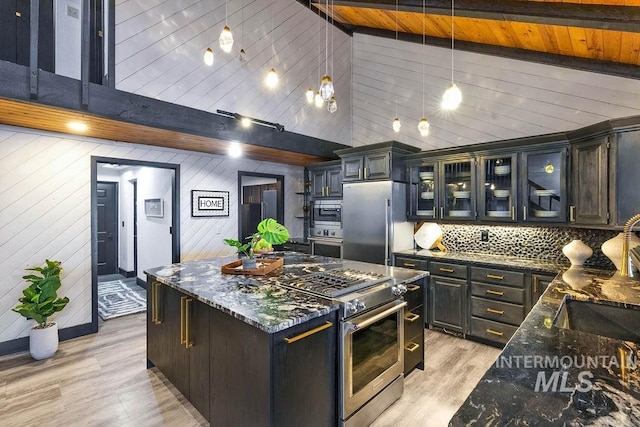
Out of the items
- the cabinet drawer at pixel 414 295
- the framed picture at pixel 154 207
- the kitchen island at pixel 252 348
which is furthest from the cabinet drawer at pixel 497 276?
the framed picture at pixel 154 207

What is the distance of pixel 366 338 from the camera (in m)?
2.07

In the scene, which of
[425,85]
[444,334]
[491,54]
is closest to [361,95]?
[425,85]

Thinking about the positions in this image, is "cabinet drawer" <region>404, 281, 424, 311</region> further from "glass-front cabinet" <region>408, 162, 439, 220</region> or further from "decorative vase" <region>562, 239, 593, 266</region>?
"decorative vase" <region>562, 239, 593, 266</region>

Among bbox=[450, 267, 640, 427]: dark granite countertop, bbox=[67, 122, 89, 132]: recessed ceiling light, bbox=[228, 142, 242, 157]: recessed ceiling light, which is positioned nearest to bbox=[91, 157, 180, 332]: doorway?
bbox=[67, 122, 89, 132]: recessed ceiling light

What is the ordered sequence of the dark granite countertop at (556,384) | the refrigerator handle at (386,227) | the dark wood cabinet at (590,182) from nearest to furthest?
the dark granite countertop at (556,384), the dark wood cabinet at (590,182), the refrigerator handle at (386,227)

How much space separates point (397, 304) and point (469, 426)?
5.07ft

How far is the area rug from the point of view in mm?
4566

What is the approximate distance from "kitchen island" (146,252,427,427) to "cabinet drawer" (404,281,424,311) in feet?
0.48

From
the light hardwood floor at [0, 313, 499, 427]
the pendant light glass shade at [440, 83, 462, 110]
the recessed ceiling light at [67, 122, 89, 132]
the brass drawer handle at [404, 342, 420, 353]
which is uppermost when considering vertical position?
the recessed ceiling light at [67, 122, 89, 132]

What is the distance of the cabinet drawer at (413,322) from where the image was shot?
2531 mm

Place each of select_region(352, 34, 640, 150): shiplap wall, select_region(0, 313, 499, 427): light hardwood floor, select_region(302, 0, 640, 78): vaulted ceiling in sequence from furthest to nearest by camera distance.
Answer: select_region(352, 34, 640, 150): shiplap wall → select_region(302, 0, 640, 78): vaulted ceiling → select_region(0, 313, 499, 427): light hardwood floor

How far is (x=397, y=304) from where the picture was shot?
7.51ft

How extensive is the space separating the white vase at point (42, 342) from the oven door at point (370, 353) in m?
3.20

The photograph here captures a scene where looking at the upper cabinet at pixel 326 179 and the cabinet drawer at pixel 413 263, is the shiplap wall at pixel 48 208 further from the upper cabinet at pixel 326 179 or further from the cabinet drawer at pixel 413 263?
the cabinet drawer at pixel 413 263
